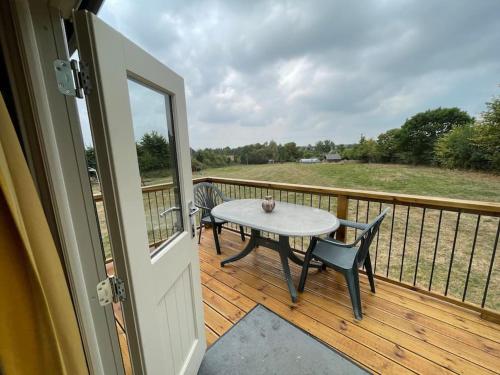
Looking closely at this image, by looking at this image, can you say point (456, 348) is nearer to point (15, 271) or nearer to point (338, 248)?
point (338, 248)

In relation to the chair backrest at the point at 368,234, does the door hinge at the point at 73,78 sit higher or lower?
higher

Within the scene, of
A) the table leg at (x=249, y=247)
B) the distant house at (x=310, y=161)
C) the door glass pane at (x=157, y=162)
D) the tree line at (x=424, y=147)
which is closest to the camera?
the door glass pane at (x=157, y=162)

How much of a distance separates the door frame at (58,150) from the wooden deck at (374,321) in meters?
1.21

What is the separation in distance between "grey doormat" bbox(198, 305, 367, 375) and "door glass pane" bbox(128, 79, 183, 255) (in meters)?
0.99

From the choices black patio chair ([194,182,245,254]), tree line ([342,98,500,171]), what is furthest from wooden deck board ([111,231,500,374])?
tree line ([342,98,500,171])

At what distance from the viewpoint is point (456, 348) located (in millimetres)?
1411

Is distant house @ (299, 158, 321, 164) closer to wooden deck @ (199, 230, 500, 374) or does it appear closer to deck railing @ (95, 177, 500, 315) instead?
deck railing @ (95, 177, 500, 315)

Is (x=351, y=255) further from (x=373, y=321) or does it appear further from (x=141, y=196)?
(x=141, y=196)

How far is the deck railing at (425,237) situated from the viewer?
57.6 inches

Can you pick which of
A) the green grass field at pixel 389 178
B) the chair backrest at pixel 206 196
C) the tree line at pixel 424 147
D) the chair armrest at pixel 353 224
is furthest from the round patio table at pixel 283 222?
the green grass field at pixel 389 178

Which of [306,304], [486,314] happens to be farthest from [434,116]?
[306,304]

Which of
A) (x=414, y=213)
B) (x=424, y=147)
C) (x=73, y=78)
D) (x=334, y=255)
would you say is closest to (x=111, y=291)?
(x=73, y=78)

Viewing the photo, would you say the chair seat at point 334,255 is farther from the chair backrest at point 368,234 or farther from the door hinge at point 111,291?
the door hinge at point 111,291

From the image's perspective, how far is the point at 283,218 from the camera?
6.73 feet
